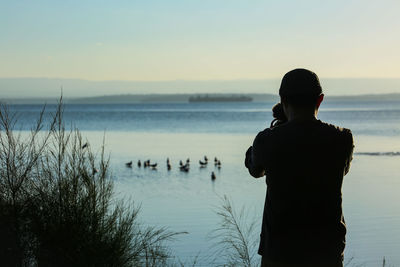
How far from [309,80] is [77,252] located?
3089 millimetres

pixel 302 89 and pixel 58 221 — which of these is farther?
pixel 58 221

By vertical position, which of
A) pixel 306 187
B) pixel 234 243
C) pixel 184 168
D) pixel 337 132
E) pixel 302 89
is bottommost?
pixel 184 168

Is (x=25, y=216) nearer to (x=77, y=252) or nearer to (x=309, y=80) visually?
(x=77, y=252)

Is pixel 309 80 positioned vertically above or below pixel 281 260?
above

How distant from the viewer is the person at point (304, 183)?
305cm

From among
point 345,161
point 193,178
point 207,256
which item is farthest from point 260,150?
point 193,178

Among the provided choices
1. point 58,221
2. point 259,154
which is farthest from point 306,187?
point 58,221

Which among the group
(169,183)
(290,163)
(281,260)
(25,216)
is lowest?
(169,183)

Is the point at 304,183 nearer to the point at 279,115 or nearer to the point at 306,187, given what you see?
the point at 306,187

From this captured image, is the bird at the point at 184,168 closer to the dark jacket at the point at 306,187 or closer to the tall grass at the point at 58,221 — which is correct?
the tall grass at the point at 58,221

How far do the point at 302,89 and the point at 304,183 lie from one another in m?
0.49

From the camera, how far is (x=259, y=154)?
315cm

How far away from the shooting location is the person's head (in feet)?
10.3

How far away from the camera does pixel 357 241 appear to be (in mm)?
10664
